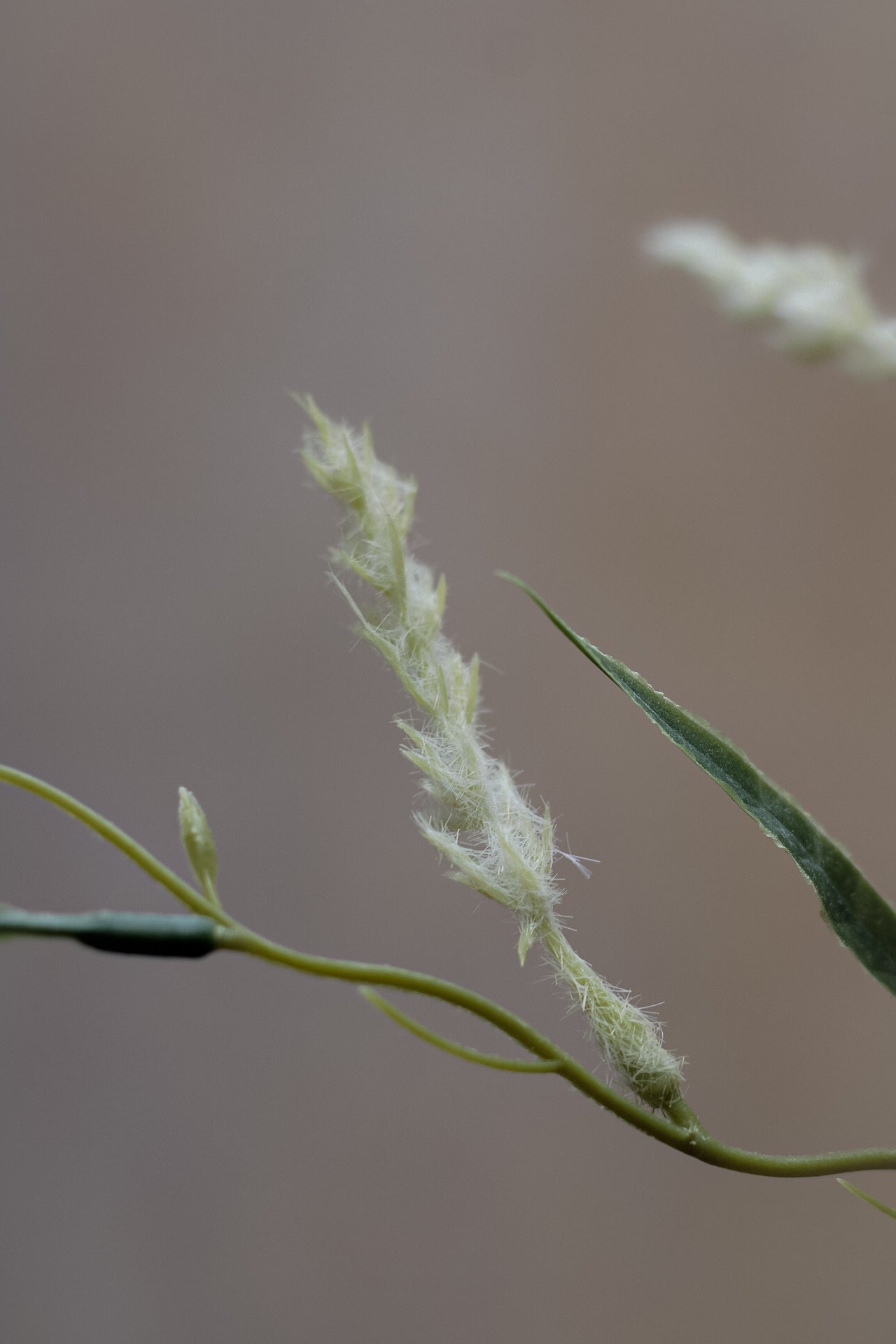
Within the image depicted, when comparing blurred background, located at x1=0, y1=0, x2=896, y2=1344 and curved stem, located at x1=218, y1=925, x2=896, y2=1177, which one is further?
blurred background, located at x1=0, y1=0, x2=896, y2=1344

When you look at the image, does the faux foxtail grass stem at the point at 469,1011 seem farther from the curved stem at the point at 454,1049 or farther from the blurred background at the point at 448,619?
the blurred background at the point at 448,619

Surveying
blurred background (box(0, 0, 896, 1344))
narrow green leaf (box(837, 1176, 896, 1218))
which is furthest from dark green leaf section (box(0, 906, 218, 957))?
blurred background (box(0, 0, 896, 1344))

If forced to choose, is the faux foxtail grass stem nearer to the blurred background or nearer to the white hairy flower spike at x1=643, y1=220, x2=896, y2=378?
the white hairy flower spike at x1=643, y1=220, x2=896, y2=378

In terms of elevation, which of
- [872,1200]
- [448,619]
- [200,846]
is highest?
[448,619]

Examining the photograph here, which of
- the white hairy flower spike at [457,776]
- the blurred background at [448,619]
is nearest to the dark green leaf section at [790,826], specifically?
the white hairy flower spike at [457,776]

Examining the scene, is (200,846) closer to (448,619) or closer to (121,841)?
(121,841)

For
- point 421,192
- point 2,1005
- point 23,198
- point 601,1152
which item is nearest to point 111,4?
point 23,198

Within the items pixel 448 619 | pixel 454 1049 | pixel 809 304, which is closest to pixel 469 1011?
pixel 454 1049
